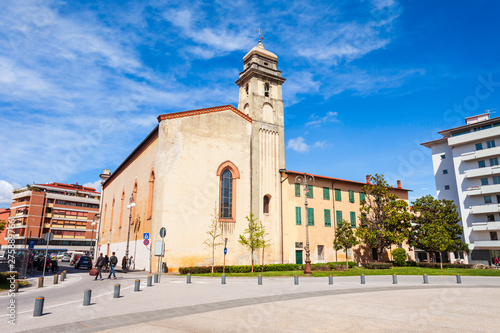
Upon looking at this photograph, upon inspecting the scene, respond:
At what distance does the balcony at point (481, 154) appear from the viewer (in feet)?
137

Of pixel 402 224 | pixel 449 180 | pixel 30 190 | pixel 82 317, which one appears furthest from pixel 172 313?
pixel 30 190

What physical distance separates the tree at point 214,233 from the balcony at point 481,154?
37090 mm

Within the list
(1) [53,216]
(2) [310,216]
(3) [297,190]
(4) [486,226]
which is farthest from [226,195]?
(1) [53,216]

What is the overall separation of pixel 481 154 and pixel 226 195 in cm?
3605

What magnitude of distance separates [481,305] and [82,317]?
1234 cm

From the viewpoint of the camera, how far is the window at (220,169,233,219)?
30828 mm

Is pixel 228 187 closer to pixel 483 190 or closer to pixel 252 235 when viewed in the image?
pixel 252 235

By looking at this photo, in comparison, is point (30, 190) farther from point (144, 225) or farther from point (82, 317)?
point (82, 317)

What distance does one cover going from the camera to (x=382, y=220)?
1471 inches

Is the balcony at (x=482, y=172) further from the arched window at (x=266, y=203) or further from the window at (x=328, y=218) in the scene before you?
the arched window at (x=266, y=203)

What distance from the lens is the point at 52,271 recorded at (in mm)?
27359

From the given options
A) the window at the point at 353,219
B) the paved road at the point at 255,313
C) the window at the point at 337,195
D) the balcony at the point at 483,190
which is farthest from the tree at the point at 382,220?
the paved road at the point at 255,313

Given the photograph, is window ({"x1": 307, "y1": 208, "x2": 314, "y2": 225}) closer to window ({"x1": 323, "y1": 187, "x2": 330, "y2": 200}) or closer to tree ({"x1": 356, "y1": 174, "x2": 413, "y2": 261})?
window ({"x1": 323, "y1": 187, "x2": 330, "y2": 200})

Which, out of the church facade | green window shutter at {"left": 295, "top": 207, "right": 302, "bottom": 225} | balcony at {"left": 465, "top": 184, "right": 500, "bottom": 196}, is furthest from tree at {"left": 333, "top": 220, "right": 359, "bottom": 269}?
balcony at {"left": 465, "top": 184, "right": 500, "bottom": 196}
